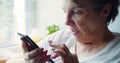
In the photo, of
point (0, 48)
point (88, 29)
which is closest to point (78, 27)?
point (88, 29)

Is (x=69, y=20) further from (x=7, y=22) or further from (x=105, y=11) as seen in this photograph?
(x=7, y=22)

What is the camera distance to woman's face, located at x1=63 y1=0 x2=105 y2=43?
855mm

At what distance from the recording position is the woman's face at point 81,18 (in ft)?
2.81

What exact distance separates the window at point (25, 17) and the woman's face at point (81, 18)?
1.64ft

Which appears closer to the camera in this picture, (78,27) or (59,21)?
(78,27)

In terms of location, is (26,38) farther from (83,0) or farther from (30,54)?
(83,0)

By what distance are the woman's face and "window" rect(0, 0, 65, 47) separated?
50 cm

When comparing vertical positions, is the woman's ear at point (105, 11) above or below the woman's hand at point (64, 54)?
above

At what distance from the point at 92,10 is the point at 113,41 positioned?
0.14 meters

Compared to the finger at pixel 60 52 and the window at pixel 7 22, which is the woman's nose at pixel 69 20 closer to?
the finger at pixel 60 52

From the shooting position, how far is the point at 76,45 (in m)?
0.97

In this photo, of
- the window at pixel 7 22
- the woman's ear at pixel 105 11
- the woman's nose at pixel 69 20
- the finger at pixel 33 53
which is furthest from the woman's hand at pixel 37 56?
the window at pixel 7 22

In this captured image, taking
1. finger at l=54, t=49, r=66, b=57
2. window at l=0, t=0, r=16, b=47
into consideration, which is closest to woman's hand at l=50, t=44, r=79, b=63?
finger at l=54, t=49, r=66, b=57

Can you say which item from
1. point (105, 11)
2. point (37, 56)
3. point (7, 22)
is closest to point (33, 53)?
point (37, 56)
